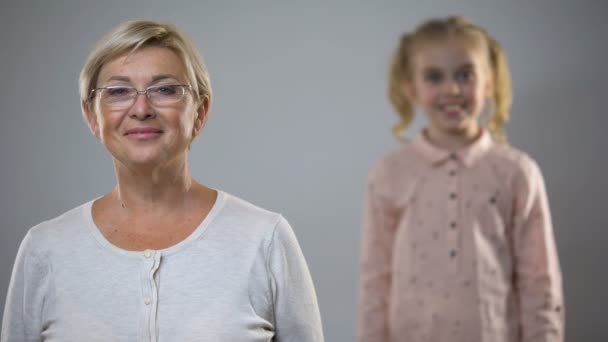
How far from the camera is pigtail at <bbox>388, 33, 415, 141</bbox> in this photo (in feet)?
3.24

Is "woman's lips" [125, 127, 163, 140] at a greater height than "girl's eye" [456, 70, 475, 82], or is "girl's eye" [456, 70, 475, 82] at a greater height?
"girl's eye" [456, 70, 475, 82]

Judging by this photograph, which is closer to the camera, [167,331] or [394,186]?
[394,186]

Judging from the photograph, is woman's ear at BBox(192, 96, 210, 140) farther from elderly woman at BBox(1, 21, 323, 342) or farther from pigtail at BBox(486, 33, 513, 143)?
pigtail at BBox(486, 33, 513, 143)

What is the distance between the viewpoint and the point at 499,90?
987 mm

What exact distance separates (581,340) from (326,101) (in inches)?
19.0

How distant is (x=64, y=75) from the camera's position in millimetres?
1891

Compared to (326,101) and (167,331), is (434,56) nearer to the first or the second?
(326,101)

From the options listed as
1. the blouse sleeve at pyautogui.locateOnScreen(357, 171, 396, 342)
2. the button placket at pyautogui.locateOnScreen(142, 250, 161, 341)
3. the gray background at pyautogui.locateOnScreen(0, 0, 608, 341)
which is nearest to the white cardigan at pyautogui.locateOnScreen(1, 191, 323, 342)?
the button placket at pyautogui.locateOnScreen(142, 250, 161, 341)

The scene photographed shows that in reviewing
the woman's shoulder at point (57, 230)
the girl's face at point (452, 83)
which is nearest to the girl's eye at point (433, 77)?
the girl's face at point (452, 83)

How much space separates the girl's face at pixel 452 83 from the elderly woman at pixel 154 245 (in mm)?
708

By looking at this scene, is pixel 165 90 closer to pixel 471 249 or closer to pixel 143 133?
pixel 143 133

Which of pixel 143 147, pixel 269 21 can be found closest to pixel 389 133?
pixel 269 21

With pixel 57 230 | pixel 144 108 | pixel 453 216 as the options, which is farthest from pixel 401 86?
pixel 57 230

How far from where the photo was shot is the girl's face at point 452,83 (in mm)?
953
